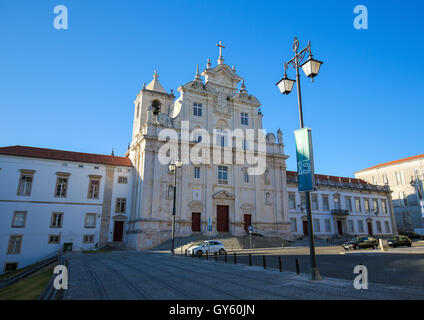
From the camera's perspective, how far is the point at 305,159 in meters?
10.2

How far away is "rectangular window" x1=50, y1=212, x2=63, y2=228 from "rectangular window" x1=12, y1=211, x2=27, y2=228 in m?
2.61

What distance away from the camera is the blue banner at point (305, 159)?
988 centimetres

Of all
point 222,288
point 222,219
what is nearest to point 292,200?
point 222,219

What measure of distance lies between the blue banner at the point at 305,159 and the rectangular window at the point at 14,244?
1197 inches

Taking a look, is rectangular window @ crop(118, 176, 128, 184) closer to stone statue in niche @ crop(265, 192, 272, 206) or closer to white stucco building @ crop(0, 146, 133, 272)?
white stucco building @ crop(0, 146, 133, 272)

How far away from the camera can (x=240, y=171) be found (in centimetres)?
3741

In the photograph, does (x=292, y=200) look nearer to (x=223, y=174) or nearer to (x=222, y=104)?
(x=223, y=174)

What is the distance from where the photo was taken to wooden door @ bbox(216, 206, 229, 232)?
1377 inches

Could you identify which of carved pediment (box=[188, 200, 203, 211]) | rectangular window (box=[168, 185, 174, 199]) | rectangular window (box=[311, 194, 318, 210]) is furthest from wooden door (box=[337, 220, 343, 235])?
rectangular window (box=[168, 185, 174, 199])

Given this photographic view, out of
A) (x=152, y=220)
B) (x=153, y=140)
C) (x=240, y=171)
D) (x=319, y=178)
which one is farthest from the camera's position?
→ (x=319, y=178)

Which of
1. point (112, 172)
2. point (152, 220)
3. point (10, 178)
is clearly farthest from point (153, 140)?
point (10, 178)
